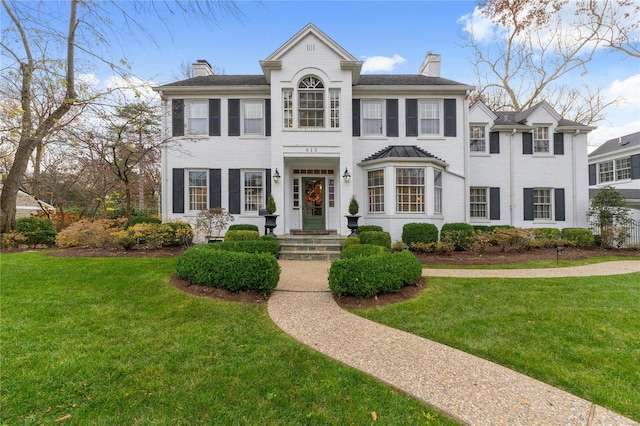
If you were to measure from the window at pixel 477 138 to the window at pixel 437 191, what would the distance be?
3050 millimetres

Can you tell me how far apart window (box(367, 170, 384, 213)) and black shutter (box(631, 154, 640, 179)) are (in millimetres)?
15932

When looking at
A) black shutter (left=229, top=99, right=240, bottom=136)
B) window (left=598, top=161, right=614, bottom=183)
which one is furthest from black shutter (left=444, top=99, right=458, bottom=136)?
window (left=598, top=161, right=614, bottom=183)

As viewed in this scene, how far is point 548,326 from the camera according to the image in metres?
4.05

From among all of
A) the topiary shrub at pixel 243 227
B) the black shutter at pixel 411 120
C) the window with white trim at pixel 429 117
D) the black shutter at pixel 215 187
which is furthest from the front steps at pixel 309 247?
the window with white trim at pixel 429 117

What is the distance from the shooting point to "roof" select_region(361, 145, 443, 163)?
36.0ft

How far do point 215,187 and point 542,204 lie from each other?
1490 cm

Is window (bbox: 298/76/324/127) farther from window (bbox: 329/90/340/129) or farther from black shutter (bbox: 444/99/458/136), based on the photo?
black shutter (bbox: 444/99/458/136)

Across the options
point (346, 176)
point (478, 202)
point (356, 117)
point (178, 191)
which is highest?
point (356, 117)

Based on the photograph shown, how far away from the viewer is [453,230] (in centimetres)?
1026

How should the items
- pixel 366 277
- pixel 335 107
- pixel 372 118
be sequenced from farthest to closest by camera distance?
pixel 372 118 < pixel 335 107 < pixel 366 277

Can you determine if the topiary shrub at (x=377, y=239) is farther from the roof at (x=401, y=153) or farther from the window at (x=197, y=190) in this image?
the window at (x=197, y=190)

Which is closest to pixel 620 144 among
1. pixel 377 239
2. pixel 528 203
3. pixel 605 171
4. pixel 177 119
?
pixel 605 171

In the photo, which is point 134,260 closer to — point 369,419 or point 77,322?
point 77,322

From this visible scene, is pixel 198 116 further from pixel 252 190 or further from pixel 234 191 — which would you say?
pixel 252 190
